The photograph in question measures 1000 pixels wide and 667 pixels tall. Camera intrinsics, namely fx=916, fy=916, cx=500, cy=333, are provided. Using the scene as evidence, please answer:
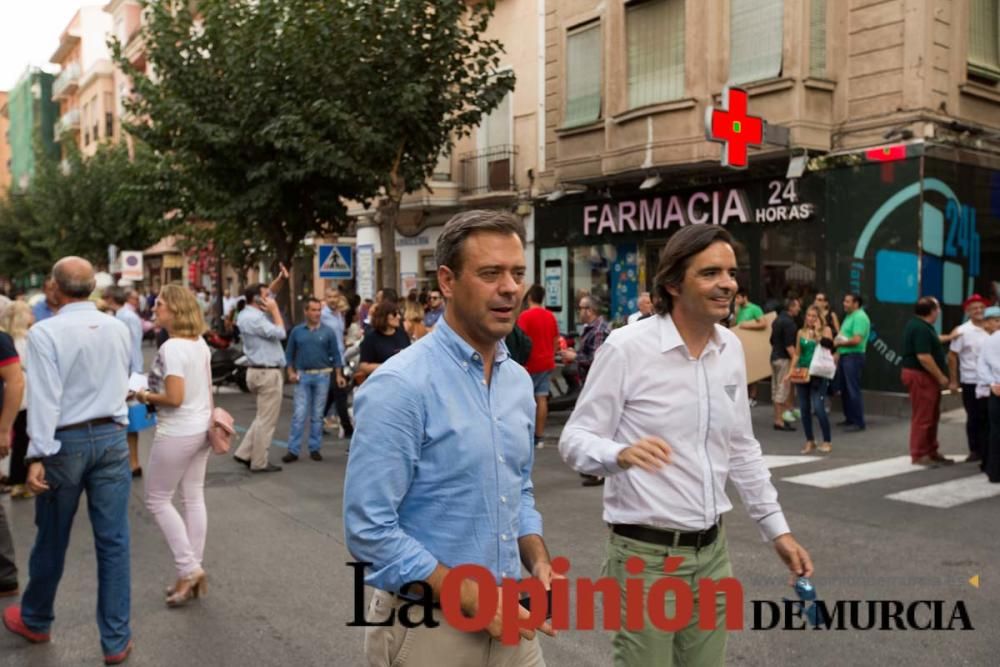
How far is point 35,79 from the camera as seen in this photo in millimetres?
67375

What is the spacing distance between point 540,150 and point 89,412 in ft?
54.3

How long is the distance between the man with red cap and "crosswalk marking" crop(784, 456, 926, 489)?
2.18ft

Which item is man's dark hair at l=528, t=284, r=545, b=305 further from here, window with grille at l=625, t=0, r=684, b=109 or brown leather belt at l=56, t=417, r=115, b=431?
window with grille at l=625, t=0, r=684, b=109

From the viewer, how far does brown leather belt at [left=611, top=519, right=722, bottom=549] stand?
9.30 feet

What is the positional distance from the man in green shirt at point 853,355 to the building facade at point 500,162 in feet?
30.4

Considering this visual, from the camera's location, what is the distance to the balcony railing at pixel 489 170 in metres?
20.9

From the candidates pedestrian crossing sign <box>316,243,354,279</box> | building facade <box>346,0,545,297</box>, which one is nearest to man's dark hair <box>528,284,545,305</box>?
pedestrian crossing sign <box>316,243,354,279</box>

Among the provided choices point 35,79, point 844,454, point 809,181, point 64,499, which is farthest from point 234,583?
point 35,79

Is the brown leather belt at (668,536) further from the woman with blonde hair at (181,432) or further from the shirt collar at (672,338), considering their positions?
the woman with blonde hair at (181,432)

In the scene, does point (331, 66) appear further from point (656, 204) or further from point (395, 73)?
point (656, 204)

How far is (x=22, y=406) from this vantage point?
723cm

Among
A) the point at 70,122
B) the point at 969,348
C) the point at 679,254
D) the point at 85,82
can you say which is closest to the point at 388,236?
the point at 969,348

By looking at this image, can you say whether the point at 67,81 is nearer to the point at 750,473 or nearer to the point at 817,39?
the point at 817,39

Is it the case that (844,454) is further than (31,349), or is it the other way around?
(844,454)
